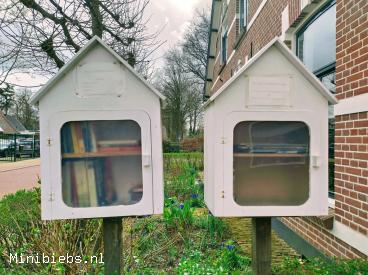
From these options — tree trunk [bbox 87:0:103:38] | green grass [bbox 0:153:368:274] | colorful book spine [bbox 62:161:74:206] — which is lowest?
green grass [bbox 0:153:368:274]

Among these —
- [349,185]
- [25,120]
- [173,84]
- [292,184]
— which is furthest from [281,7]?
[25,120]

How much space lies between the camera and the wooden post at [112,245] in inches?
77.4

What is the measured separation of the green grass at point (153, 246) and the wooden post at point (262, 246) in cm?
37

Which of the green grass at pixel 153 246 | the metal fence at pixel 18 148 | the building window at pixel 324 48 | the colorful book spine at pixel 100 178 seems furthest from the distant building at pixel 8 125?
the colorful book spine at pixel 100 178

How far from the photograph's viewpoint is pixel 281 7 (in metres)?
5.19

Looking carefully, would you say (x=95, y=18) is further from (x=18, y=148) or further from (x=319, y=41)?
(x=18, y=148)

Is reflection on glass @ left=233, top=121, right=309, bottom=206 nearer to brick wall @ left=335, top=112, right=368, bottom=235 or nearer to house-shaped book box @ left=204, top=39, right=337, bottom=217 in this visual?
house-shaped book box @ left=204, top=39, right=337, bottom=217

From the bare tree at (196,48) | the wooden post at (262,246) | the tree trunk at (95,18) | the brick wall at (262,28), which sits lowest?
the wooden post at (262,246)

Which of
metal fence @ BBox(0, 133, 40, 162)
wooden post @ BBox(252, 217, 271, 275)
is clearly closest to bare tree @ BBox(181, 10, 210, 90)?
metal fence @ BBox(0, 133, 40, 162)

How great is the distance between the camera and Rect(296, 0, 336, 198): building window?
3791 millimetres

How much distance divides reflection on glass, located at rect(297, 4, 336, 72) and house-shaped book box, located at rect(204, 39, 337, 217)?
2.32 metres

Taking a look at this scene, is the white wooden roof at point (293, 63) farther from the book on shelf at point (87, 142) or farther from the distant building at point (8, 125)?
the distant building at point (8, 125)

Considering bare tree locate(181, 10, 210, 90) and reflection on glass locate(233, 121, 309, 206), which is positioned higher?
bare tree locate(181, 10, 210, 90)

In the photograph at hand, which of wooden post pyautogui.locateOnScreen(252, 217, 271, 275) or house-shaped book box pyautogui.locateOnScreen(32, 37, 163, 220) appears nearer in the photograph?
house-shaped book box pyautogui.locateOnScreen(32, 37, 163, 220)
